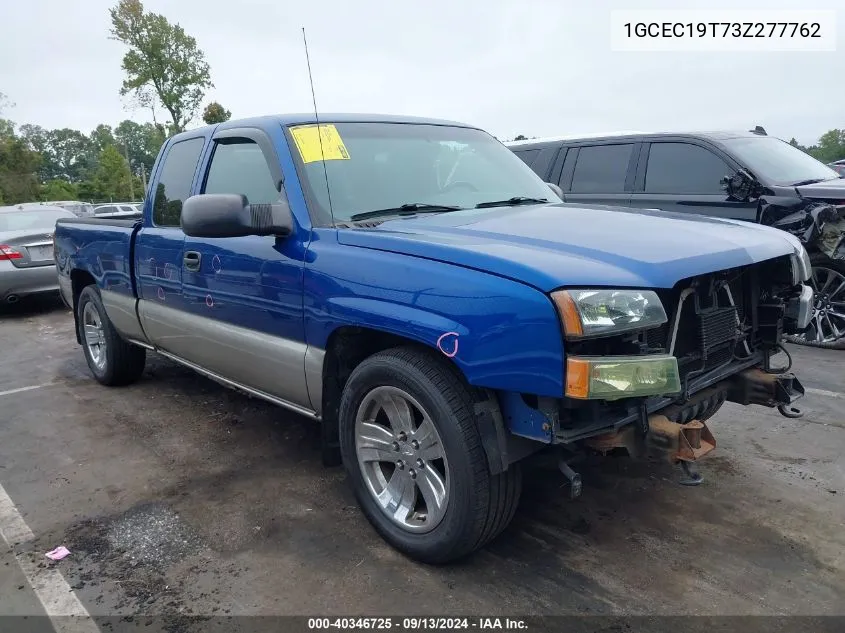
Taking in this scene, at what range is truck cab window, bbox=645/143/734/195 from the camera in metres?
6.29

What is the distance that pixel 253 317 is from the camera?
136 inches

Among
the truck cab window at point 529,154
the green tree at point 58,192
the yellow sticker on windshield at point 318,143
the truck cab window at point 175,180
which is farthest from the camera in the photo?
the green tree at point 58,192

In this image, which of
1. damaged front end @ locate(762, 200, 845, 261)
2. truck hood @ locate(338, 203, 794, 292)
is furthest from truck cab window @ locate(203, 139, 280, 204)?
damaged front end @ locate(762, 200, 845, 261)

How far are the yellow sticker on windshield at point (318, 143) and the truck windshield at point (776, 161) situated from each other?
4.30m

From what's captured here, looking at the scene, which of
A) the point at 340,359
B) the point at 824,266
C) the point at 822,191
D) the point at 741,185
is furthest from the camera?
the point at 824,266

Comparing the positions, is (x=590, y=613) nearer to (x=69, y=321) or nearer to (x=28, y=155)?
(x=69, y=321)

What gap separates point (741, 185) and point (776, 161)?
2.30 ft

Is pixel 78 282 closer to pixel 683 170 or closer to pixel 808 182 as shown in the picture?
pixel 683 170

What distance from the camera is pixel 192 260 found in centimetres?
386

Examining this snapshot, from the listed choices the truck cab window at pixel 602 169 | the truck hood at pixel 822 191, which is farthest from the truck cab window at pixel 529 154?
the truck hood at pixel 822 191

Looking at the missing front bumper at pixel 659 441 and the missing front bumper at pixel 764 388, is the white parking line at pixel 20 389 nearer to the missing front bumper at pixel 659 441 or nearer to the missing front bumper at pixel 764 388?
the missing front bumper at pixel 659 441

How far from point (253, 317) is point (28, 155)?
5049 centimetres

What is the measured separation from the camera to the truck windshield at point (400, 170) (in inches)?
129

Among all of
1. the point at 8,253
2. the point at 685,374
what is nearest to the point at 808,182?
the point at 685,374
